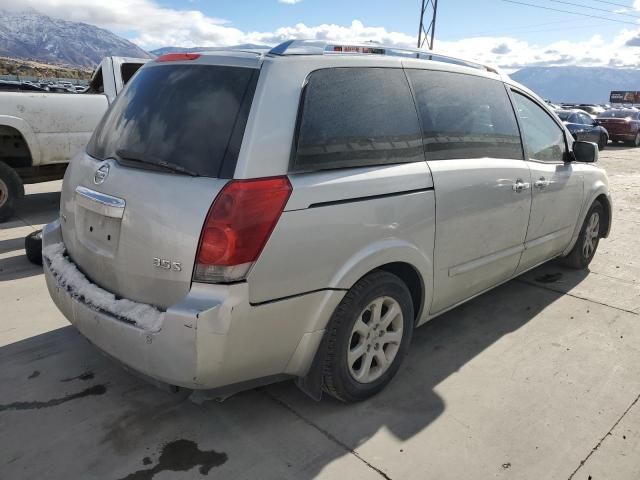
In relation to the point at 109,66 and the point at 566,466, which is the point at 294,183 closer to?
the point at 566,466

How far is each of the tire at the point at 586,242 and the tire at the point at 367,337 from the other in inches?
105

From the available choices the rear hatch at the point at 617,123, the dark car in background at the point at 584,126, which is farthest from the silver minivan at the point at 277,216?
the rear hatch at the point at 617,123

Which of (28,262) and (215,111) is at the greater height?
(215,111)

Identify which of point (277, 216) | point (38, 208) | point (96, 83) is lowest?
point (38, 208)

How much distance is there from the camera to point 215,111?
2.30 metres

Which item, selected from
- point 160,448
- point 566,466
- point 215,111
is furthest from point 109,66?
point 566,466

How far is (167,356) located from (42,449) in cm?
85

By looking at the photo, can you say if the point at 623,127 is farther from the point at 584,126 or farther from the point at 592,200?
the point at 592,200

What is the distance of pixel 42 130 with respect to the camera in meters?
6.52

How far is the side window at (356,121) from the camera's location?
238 centimetres

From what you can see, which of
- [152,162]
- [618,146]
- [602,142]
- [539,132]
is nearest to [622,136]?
[618,146]

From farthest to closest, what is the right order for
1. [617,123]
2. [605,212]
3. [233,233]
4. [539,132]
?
[617,123] → [605,212] → [539,132] → [233,233]

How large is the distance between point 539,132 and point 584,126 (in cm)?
1620

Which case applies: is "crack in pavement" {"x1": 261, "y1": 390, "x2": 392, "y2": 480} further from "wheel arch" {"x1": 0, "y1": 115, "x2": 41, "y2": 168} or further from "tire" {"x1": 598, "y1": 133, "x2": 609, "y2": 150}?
"tire" {"x1": 598, "y1": 133, "x2": 609, "y2": 150}
